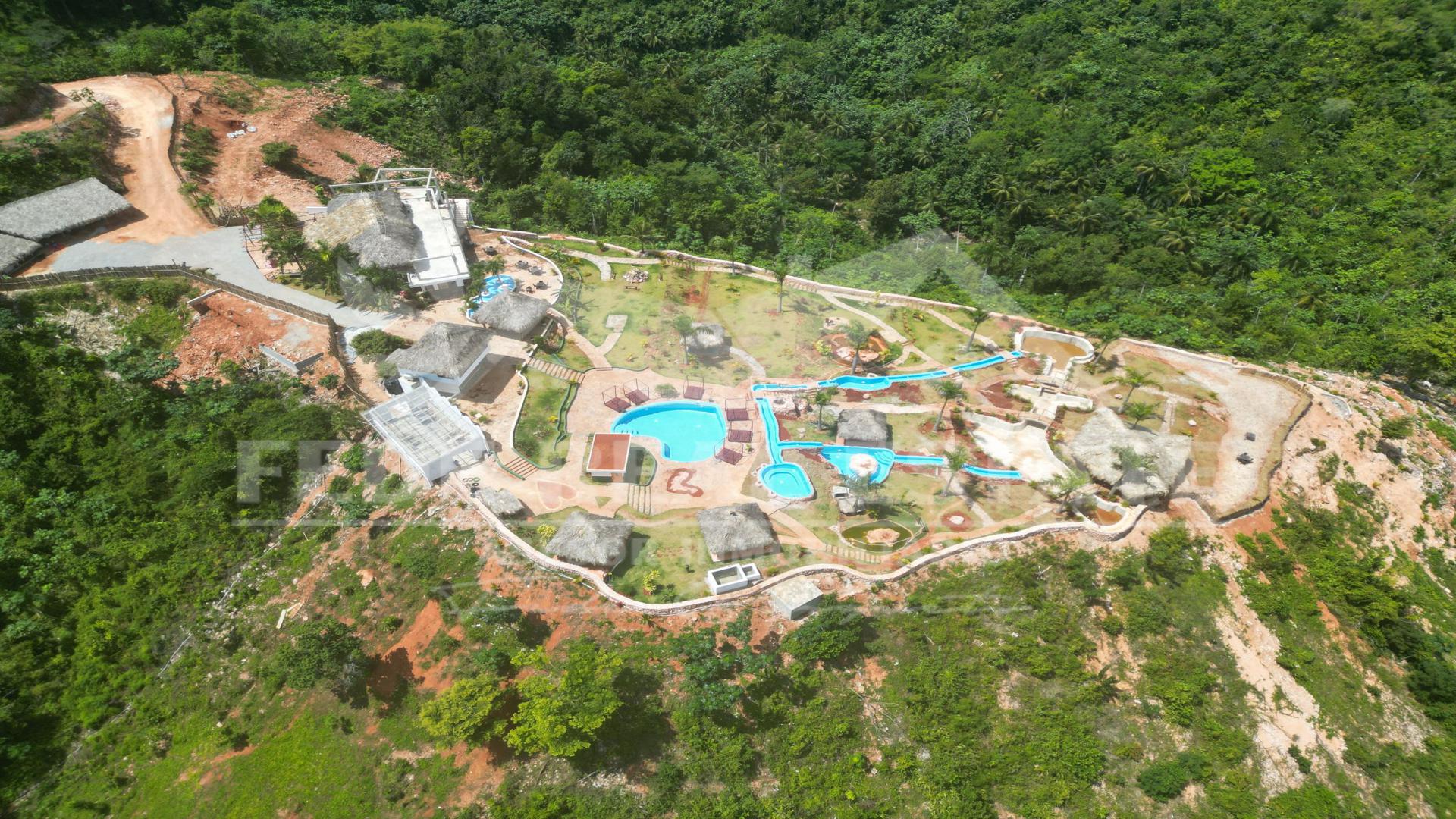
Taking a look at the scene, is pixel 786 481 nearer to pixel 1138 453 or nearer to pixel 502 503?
pixel 502 503

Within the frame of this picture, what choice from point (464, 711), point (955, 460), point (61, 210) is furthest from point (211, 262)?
point (955, 460)

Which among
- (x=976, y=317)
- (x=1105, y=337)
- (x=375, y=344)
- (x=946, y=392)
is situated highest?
(x=375, y=344)

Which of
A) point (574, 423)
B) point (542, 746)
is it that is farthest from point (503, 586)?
point (574, 423)

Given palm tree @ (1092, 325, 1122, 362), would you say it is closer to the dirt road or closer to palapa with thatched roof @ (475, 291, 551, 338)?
palapa with thatched roof @ (475, 291, 551, 338)

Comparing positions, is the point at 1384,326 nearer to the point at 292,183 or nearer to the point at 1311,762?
the point at 1311,762

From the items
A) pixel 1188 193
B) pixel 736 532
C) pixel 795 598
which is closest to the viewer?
pixel 795 598
